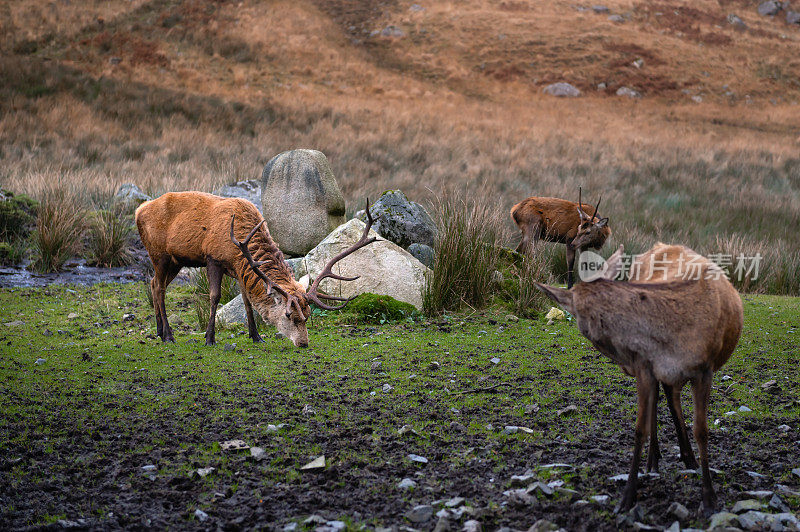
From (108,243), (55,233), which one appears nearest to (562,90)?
(108,243)

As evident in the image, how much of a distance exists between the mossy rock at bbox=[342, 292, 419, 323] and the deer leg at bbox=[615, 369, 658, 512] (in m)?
5.29

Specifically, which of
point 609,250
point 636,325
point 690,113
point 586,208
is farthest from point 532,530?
point 690,113

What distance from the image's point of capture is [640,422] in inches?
118

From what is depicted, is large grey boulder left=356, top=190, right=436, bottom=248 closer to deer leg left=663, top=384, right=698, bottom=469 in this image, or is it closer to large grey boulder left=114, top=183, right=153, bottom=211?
large grey boulder left=114, top=183, right=153, bottom=211

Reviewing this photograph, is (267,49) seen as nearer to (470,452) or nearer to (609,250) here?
(609,250)

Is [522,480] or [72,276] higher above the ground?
[522,480]

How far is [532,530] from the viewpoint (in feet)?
9.75

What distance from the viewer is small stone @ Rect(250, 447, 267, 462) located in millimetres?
4004

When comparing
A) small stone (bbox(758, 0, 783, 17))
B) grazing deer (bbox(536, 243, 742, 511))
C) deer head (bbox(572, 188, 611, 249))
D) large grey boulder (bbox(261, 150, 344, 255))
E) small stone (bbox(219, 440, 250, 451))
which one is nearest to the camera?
grazing deer (bbox(536, 243, 742, 511))

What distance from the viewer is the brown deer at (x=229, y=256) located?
21.3 ft

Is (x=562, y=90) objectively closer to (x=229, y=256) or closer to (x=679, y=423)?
(x=229, y=256)

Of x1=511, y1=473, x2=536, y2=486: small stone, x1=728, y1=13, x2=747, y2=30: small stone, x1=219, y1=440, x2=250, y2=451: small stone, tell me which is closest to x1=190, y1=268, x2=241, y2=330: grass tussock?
x1=219, y1=440, x2=250, y2=451: small stone

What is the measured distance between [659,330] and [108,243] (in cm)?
1134

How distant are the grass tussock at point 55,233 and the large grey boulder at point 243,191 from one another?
3.47 m
